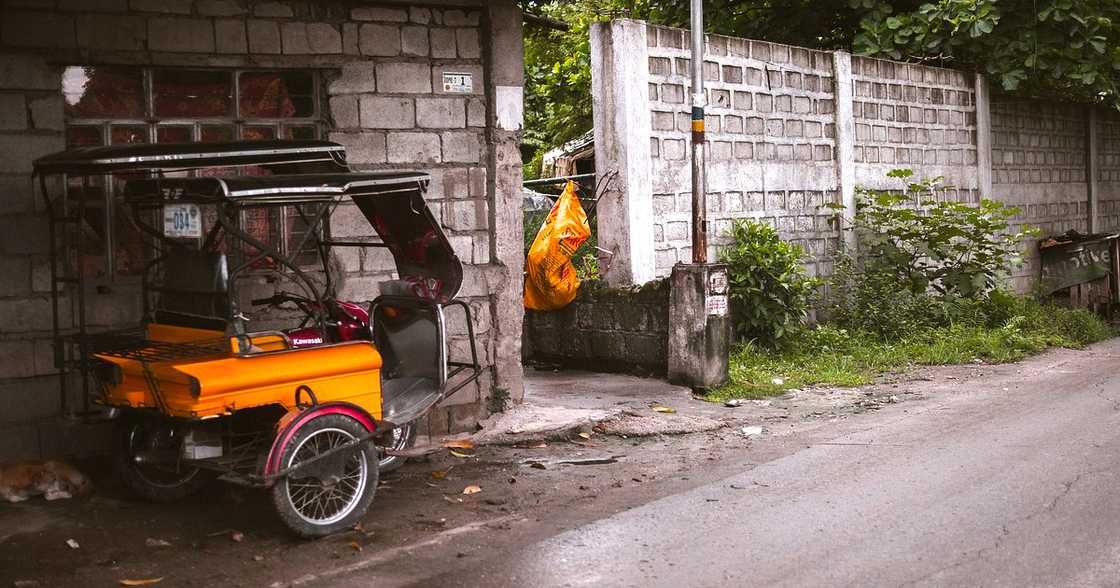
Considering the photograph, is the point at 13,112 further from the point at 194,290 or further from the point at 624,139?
the point at 624,139

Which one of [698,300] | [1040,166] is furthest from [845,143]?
[1040,166]

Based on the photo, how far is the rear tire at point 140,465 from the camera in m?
6.49

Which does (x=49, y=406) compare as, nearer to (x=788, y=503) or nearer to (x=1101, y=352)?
(x=788, y=503)

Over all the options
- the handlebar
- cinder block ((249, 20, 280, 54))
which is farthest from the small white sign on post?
cinder block ((249, 20, 280, 54))

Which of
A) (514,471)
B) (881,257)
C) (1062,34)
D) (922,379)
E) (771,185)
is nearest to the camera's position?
(514,471)

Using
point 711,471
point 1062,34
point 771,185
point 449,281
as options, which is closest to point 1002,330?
point 771,185

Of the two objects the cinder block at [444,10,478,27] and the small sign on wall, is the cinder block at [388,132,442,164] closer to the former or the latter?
the small sign on wall

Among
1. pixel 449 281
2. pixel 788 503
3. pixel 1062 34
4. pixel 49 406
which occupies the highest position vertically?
pixel 1062 34

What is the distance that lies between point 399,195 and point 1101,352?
9223 millimetres

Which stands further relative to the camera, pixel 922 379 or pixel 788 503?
pixel 922 379

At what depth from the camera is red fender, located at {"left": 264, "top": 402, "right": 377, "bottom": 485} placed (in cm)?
570

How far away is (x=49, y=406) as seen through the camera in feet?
23.0

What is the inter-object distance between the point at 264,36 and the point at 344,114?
749mm

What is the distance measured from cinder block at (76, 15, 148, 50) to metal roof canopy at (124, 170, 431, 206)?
39.1 inches
